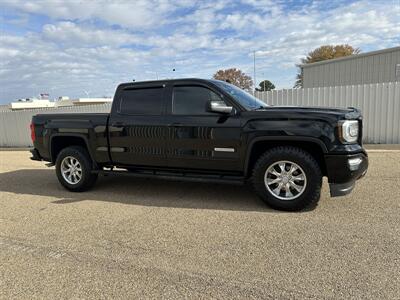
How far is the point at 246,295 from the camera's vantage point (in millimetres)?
2857

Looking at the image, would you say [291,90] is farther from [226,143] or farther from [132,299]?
[132,299]

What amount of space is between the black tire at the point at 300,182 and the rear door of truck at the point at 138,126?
163 cm

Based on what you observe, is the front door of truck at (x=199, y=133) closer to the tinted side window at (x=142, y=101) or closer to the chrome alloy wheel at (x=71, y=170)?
the tinted side window at (x=142, y=101)

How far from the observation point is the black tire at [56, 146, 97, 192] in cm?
634

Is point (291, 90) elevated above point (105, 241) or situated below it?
above

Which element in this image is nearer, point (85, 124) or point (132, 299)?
point (132, 299)

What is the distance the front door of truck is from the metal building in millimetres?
16885

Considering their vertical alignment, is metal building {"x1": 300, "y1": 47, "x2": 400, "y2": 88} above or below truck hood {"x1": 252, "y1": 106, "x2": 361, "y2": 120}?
above

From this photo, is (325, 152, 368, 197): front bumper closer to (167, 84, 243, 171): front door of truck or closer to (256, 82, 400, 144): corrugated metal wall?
(167, 84, 243, 171): front door of truck

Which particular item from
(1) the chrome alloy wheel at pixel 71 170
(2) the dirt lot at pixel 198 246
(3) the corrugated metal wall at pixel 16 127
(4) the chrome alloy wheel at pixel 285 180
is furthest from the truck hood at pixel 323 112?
(3) the corrugated metal wall at pixel 16 127

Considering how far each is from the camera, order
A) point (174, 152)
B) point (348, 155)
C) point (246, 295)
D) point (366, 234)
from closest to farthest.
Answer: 1. point (246, 295)
2. point (366, 234)
3. point (348, 155)
4. point (174, 152)

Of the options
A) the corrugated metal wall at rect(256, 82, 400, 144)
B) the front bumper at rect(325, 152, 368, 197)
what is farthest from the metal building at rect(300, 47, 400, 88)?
the front bumper at rect(325, 152, 368, 197)

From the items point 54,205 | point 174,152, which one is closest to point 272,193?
point 174,152

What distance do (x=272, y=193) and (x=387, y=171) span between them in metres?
3.67
